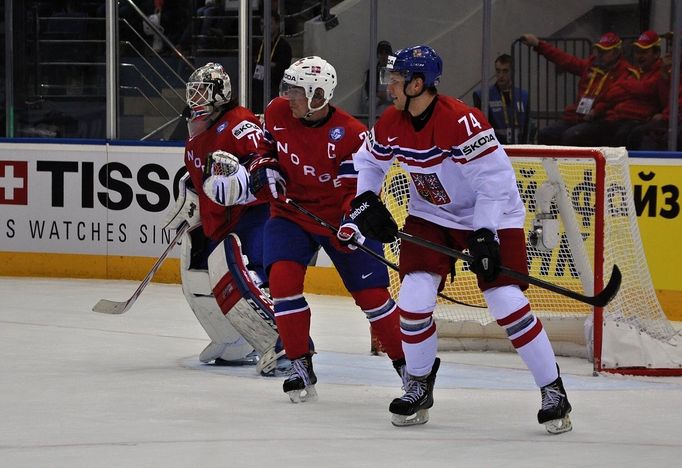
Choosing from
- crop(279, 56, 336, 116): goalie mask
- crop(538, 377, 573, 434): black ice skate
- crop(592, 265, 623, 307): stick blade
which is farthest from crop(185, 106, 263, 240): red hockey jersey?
crop(538, 377, 573, 434): black ice skate

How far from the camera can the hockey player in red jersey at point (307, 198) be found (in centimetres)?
452

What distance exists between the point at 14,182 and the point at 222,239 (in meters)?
3.28

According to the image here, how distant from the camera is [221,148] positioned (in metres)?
5.10

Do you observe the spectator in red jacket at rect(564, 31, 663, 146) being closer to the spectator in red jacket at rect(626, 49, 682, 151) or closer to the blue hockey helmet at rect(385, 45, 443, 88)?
the spectator in red jacket at rect(626, 49, 682, 151)

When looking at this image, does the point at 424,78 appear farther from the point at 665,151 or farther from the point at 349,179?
the point at 665,151

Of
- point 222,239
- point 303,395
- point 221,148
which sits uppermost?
point 221,148

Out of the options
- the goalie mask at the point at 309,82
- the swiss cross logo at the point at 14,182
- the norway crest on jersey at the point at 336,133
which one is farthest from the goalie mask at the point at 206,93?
the swiss cross logo at the point at 14,182

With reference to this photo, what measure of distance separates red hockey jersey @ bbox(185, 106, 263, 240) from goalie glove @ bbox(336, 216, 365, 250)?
2.80 feet

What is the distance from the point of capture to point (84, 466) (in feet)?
11.2

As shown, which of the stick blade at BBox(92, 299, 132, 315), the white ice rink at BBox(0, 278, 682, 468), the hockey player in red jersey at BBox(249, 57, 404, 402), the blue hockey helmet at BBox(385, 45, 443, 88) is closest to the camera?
the white ice rink at BBox(0, 278, 682, 468)

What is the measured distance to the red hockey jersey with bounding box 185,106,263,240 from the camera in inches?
200

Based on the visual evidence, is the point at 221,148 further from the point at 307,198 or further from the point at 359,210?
the point at 359,210

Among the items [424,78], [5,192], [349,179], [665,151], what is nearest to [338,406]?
[349,179]

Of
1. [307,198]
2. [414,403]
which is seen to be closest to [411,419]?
[414,403]
